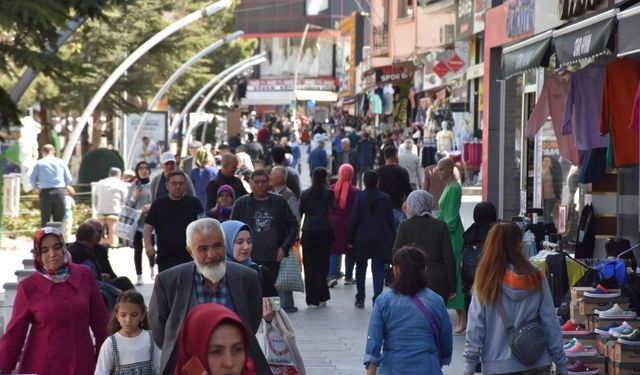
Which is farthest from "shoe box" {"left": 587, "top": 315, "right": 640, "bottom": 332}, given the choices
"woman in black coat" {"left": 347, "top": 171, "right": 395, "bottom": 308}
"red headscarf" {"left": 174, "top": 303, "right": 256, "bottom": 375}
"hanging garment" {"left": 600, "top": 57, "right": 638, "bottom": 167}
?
"red headscarf" {"left": 174, "top": 303, "right": 256, "bottom": 375}

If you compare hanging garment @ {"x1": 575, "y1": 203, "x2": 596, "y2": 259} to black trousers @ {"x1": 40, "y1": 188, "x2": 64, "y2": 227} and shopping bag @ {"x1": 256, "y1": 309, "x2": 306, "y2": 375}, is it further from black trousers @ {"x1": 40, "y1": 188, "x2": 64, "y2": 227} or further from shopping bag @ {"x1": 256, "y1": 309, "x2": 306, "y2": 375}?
black trousers @ {"x1": 40, "y1": 188, "x2": 64, "y2": 227}

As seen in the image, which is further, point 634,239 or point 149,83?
point 149,83

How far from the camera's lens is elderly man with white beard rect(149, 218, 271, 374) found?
6.26 m

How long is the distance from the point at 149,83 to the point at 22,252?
2052 centimetres

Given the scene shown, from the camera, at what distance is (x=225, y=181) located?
15312mm

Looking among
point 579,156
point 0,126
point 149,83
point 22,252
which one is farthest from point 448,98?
point 579,156

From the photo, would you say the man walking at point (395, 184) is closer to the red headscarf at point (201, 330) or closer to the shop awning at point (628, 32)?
the shop awning at point (628, 32)

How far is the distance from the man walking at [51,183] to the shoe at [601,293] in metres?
13.5

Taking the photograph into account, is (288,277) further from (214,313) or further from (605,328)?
(214,313)

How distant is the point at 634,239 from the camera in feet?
45.0

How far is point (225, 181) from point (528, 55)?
3.76m

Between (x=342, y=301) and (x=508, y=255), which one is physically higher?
(x=508, y=255)

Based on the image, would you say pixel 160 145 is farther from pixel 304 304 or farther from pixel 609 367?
pixel 609 367

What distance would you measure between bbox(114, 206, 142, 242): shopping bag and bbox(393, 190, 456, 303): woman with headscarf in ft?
19.6
